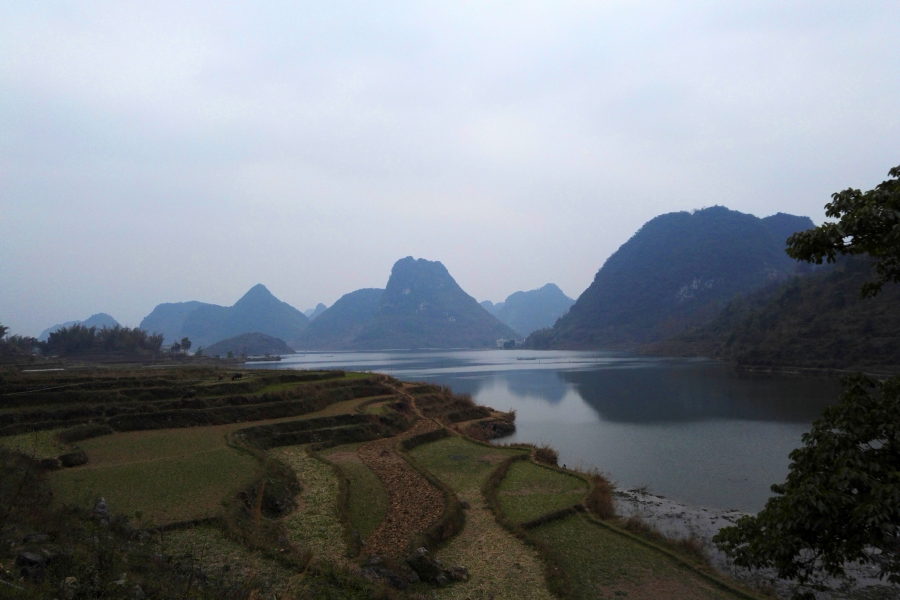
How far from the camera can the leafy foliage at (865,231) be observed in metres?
4.43

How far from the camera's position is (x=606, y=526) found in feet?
43.0

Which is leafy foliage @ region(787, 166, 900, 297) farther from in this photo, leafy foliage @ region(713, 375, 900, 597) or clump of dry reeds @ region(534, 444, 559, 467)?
clump of dry reeds @ region(534, 444, 559, 467)

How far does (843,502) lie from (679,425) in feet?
101

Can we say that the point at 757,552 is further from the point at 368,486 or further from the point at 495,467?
the point at 495,467

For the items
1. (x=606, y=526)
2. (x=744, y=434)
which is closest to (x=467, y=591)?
(x=606, y=526)

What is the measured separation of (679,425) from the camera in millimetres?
31938

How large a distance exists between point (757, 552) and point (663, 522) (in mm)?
12701

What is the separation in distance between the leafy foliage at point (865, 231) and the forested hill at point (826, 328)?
61.6 metres

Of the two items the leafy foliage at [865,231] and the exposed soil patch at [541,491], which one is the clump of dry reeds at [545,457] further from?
the leafy foliage at [865,231]

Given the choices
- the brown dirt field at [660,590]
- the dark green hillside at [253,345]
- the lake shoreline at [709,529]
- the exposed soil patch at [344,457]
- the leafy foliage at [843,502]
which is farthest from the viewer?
the dark green hillside at [253,345]

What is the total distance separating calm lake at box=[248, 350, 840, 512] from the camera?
20281 millimetres

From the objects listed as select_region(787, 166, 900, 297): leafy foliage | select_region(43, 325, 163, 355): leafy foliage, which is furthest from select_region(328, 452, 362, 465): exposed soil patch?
select_region(43, 325, 163, 355): leafy foliage

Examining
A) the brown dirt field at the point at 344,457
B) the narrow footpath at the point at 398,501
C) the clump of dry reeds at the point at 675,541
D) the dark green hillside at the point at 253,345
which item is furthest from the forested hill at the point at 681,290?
the clump of dry reeds at the point at 675,541

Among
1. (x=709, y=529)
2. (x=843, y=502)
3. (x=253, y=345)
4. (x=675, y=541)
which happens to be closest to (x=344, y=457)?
(x=675, y=541)
